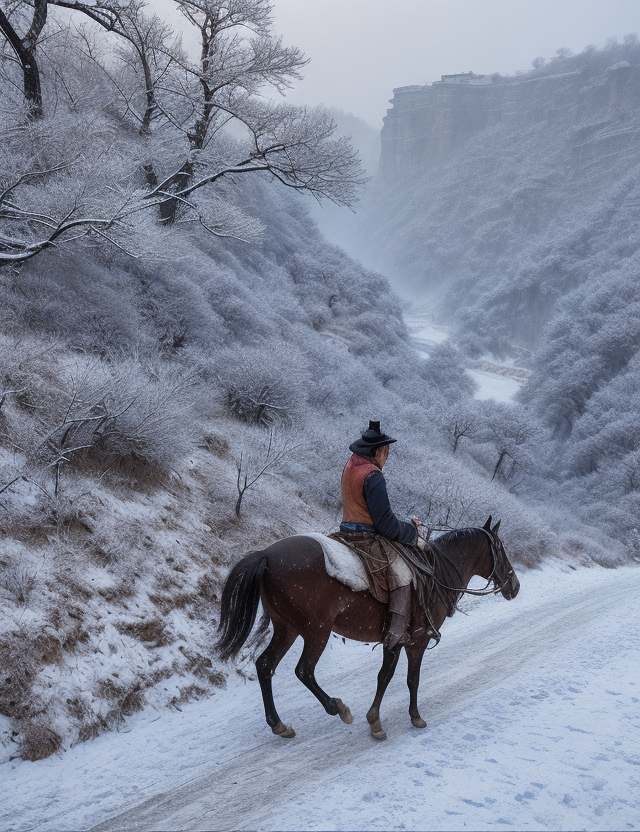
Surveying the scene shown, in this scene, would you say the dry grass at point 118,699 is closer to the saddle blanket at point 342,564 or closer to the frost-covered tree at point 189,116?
the saddle blanket at point 342,564

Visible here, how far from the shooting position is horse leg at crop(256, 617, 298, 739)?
4.50 metres

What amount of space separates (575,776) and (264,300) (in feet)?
60.9

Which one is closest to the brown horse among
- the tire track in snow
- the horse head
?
the tire track in snow

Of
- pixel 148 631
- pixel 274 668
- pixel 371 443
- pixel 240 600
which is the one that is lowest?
pixel 274 668

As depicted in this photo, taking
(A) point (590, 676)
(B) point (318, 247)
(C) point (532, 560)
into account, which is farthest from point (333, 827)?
(B) point (318, 247)

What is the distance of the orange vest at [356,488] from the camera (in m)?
4.78

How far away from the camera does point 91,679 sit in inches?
178

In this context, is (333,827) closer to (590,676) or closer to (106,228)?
(590,676)

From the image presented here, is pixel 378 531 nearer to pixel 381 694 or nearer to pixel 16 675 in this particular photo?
pixel 381 694

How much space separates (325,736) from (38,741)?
2225 mm

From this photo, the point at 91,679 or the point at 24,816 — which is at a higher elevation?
the point at 91,679

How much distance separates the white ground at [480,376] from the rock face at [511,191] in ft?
12.2

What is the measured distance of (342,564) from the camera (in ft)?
14.7

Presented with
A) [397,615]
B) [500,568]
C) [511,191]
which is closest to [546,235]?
[511,191]
